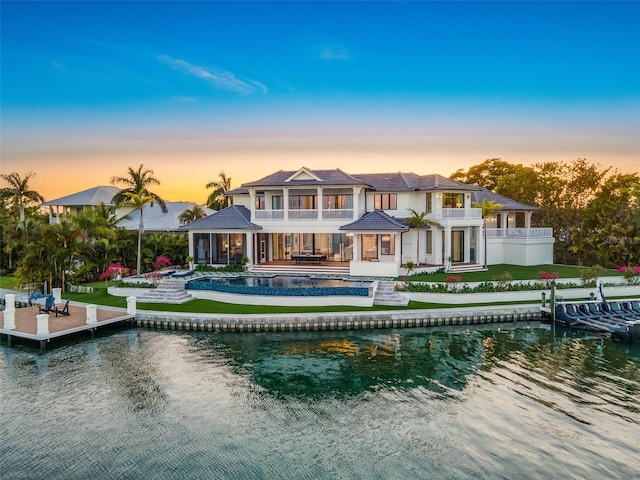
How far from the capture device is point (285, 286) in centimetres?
2642

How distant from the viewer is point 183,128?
34906 mm

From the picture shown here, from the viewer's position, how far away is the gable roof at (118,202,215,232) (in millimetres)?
44206

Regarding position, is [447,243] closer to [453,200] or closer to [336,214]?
[453,200]

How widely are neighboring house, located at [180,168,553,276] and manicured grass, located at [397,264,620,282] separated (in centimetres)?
151

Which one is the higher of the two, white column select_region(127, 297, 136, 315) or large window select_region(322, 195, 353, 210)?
large window select_region(322, 195, 353, 210)

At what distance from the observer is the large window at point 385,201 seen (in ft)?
117

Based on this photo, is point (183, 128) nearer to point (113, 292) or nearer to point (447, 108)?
point (113, 292)

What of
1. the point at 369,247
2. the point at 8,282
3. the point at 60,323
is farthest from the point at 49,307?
the point at 369,247

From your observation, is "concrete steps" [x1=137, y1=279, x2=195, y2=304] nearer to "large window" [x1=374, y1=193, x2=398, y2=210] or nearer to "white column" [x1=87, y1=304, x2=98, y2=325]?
"white column" [x1=87, y1=304, x2=98, y2=325]

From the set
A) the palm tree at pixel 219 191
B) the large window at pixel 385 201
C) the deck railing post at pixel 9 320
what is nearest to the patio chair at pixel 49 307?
the deck railing post at pixel 9 320

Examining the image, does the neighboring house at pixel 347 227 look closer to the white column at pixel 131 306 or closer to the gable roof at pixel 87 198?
the white column at pixel 131 306

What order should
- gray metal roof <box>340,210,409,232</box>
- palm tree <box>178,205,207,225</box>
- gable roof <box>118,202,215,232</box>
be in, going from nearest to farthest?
gray metal roof <box>340,210,409,232</box>, palm tree <box>178,205,207,225</box>, gable roof <box>118,202,215,232</box>

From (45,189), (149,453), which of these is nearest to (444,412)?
(149,453)

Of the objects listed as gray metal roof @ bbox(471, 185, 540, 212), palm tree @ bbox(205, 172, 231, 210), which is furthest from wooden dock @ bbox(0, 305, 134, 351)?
gray metal roof @ bbox(471, 185, 540, 212)
